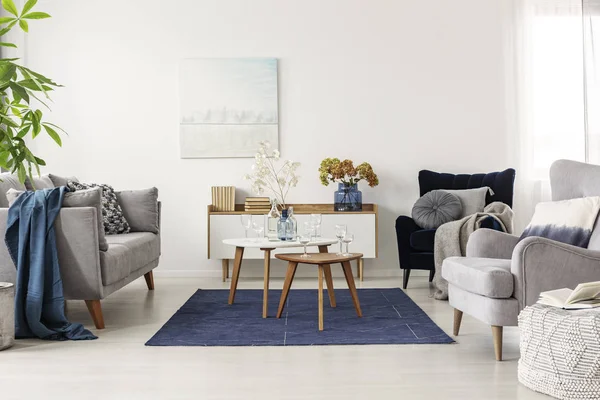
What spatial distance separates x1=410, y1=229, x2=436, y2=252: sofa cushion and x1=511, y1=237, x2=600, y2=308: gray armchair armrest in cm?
224

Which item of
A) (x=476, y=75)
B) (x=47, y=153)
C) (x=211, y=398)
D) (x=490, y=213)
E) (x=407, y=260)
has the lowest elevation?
(x=211, y=398)

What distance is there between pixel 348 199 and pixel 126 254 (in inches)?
91.2

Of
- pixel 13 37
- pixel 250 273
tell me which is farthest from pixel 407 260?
pixel 13 37

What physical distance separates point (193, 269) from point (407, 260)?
82.3 inches

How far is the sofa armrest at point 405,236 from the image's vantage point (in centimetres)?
564

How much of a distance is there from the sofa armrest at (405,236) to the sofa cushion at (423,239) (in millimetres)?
93

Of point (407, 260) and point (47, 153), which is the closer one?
point (407, 260)

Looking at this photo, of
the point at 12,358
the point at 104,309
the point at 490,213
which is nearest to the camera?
the point at 12,358

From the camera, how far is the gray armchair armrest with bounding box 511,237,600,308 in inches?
128

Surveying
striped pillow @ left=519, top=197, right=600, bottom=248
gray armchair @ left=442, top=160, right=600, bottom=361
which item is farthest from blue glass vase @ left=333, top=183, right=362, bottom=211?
gray armchair @ left=442, top=160, right=600, bottom=361

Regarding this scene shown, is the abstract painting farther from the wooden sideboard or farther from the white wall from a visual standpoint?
the wooden sideboard

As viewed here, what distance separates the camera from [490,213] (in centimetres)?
546

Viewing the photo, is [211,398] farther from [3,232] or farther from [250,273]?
[250,273]

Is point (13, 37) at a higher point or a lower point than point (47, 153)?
higher
